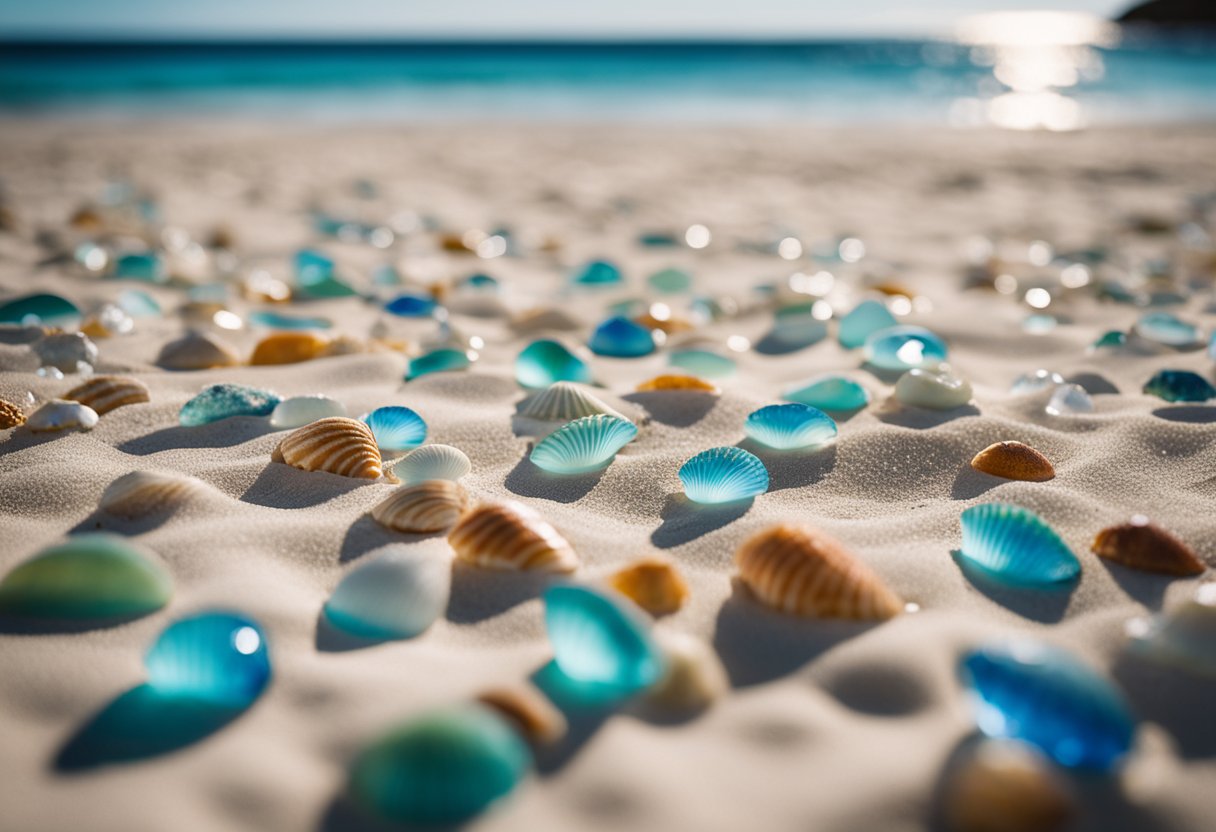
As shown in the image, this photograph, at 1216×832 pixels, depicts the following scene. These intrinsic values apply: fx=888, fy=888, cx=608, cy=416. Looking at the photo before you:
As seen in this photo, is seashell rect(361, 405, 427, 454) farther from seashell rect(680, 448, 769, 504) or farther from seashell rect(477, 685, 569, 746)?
seashell rect(477, 685, 569, 746)

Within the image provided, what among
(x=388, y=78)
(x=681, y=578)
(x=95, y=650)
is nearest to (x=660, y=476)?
(x=681, y=578)

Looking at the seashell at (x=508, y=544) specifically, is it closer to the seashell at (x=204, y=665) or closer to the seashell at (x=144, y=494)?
the seashell at (x=204, y=665)

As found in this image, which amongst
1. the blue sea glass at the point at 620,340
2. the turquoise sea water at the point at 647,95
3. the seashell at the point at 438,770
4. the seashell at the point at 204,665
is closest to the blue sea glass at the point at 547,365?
the blue sea glass at the point at 620,340

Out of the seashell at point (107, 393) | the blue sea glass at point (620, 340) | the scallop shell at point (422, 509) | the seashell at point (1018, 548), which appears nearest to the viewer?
the seashell at point (1018, 548)

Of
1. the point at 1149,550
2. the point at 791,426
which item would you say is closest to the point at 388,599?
the point at 791,426

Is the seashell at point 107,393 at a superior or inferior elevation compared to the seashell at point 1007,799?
inferior

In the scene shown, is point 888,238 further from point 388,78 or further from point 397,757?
point 388,78
